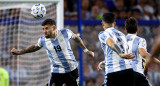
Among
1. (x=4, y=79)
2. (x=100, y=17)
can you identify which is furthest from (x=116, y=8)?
(x=4, y=79)

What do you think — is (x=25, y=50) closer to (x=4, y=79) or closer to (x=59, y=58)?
(x=59, y=58)

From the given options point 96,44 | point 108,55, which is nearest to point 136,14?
point 96,44

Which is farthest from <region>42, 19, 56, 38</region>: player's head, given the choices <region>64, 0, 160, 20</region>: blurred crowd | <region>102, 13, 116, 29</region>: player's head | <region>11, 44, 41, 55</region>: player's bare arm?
<region>64, 0, 160, 20</region>: blurred crowd

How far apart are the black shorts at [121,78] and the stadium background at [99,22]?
4.64m

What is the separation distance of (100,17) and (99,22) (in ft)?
4.02

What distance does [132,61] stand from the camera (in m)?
7.58

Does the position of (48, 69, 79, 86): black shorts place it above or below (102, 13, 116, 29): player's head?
below

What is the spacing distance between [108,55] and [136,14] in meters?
6.51

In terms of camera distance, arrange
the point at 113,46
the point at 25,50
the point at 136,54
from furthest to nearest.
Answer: the point at 25,50 → the point at 136,54 → the point at 113,46

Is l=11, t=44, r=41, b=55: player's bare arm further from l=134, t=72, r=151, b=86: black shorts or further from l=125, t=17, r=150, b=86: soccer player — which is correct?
l=134, t=72, r=151, b=86: black shorts

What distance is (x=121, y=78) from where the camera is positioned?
6625 millimetres

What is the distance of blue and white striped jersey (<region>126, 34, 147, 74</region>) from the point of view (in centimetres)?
742

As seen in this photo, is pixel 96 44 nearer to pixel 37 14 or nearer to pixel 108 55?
pixel 37 14

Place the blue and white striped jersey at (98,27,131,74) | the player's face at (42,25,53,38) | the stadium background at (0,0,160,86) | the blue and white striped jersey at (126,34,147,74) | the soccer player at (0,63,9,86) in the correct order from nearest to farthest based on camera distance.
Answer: the blue and white striped jersey at (98,27,131,74) < the blue and white striped jersey at (126,34,147,74) < the player's face at (42,25,53,38) < the soccer player at (0,63,9,86) < the stadium background at (0,0,160,86)
